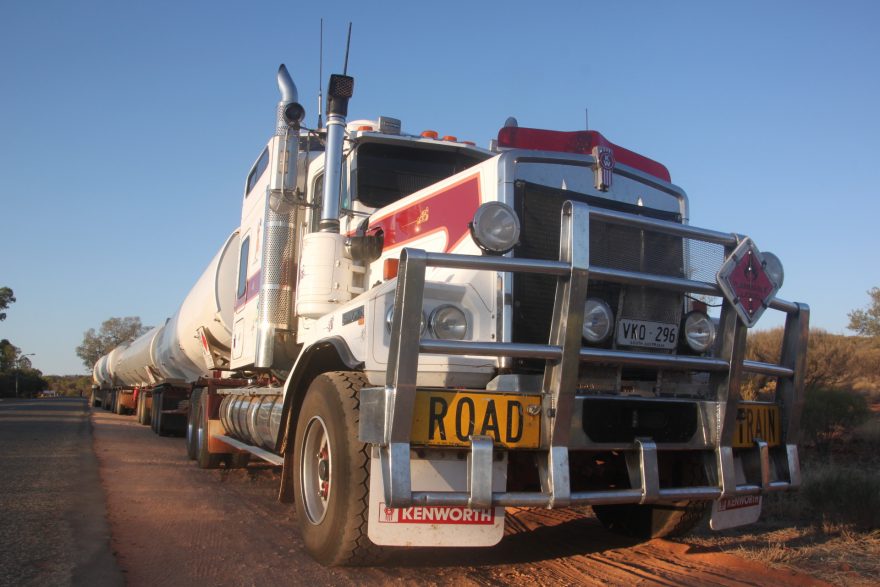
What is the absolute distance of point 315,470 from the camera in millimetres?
4566

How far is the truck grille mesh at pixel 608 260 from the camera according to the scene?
14.0ft

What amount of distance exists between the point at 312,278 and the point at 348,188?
97cm

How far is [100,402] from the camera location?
3894 cm

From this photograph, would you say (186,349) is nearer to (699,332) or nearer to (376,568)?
(376,568)

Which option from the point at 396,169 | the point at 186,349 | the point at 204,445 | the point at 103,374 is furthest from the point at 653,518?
the point at 103,374

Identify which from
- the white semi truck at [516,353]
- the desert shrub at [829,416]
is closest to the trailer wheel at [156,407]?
the white semi truck at [516,353]

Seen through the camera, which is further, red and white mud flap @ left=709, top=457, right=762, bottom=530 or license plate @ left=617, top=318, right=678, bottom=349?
red and white mud flap @ left=709, top=457, right=762, bottom=530

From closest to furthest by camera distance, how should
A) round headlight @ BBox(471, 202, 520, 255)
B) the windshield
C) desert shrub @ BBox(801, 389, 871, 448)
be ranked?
1. round headlight @ BBox(471, 202, 520, 255)
2. the windshield
3. desert shrub @ BBox(801, 389, 871, 448)

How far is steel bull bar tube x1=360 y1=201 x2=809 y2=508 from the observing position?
3.38 meters

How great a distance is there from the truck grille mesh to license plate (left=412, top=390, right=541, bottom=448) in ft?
2.61

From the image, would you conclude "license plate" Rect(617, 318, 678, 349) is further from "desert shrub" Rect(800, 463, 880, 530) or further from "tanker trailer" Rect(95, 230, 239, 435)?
"tanker trailer" Rect(95, 230, 239, 435)

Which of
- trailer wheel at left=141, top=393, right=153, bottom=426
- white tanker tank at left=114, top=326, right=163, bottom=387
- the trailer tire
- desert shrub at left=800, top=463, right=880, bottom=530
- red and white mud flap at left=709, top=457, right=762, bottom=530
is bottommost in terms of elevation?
trailer wheel at left=141, top=393, right=153, bottom=426

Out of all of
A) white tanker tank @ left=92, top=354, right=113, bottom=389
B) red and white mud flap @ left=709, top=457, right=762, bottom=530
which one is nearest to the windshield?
red and white mud flap @ left=709, top=457, right=762, bottom=530

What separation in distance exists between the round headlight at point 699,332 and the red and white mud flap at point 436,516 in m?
1.46
